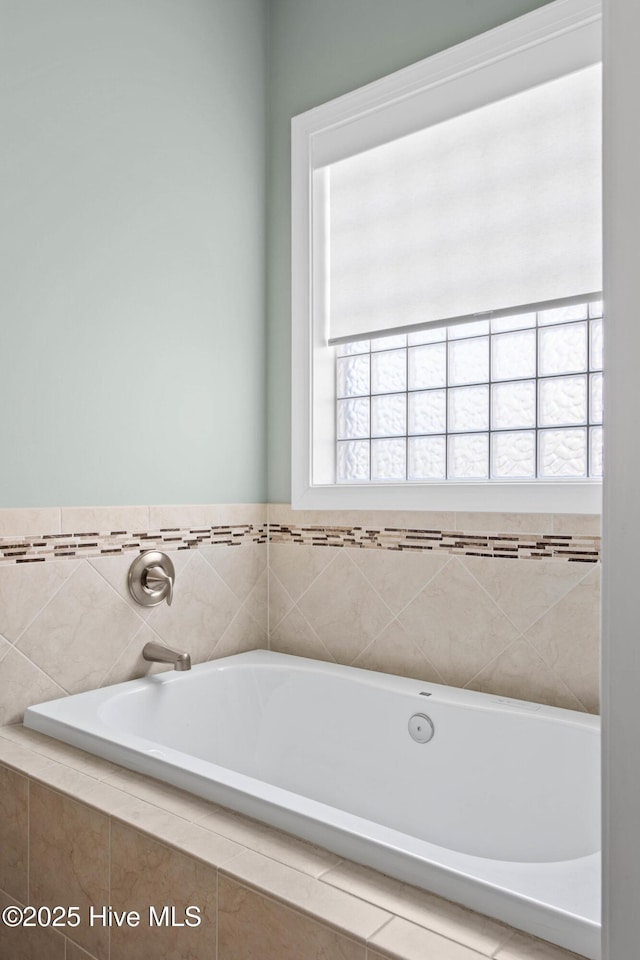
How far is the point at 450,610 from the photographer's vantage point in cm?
217

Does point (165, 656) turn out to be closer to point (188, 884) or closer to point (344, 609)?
point (344, 609)

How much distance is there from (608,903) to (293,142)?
2723 millimetres

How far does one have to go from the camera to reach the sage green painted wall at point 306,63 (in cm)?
224

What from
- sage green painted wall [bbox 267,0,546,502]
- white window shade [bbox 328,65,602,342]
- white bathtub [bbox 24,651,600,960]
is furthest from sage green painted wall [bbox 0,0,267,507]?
white bathtub [bbox 24,651,600,960]

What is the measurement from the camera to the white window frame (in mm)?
1943

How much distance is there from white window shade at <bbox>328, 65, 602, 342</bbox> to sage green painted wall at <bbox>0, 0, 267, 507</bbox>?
0.42 meters

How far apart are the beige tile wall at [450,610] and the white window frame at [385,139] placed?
0.06 meters

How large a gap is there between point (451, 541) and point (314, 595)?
0.62 meters

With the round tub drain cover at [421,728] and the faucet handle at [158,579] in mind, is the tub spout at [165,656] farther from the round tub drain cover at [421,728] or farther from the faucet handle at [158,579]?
the round tub drain cover at [421,728]

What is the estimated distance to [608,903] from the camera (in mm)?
330

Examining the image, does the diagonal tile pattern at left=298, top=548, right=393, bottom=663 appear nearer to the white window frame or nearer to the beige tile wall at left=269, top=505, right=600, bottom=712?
the beige tile wall at left=269, top=505, right=600, bottom=712

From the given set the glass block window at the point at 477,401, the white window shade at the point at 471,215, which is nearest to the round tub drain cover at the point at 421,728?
the glass block window at the point at 477,401

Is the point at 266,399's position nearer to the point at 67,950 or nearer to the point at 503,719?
the point at 503,719

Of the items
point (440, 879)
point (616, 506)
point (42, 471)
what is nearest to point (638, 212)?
point (616, 506)
